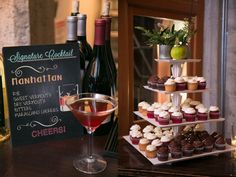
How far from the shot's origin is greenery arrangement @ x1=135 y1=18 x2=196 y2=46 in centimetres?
78

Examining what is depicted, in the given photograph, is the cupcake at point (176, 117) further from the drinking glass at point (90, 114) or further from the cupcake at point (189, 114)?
the drinking glass at point (90, 114)

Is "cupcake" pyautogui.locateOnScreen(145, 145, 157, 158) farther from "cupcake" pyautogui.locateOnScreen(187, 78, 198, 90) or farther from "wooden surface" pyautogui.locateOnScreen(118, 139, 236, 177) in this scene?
→ "cupcake" pyautogui.locateOnScreen(187, 78, 198, 90)

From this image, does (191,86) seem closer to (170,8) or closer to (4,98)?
(170,8)

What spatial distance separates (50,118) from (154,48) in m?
0.34

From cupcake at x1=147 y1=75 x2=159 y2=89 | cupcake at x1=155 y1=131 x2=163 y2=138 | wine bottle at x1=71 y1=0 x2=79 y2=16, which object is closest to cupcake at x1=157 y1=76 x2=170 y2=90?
cupcake at x1=147 y1=75 x2=159 y2=89

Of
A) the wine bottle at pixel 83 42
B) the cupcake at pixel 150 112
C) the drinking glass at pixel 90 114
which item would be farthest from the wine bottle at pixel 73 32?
the cupcake at pixel 150 112

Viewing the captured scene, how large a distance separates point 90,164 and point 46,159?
11 centimetres

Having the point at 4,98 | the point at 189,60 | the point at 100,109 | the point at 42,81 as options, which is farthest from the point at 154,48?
the point at 4,98

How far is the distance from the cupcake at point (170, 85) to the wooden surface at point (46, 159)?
0.70ft

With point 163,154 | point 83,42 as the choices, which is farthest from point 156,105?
point 83,42

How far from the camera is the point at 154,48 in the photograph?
2.65ft

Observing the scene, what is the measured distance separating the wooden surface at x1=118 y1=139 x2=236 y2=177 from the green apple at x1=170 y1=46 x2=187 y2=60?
243 mm

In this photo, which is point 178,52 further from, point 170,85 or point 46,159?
point 46,159

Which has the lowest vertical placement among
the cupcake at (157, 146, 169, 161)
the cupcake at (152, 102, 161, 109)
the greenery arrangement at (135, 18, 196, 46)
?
the cupcake at (157, 146, 169, 161)
